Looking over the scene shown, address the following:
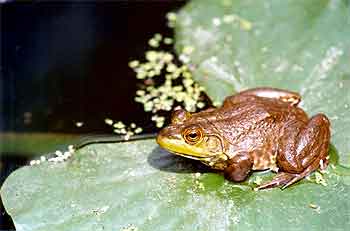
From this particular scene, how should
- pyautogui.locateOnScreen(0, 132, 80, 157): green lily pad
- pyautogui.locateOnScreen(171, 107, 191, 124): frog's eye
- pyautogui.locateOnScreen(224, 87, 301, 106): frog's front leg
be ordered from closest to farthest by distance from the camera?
pyautogui.locateOnScreen(171, 107, 191, 124): frog's eye
pyautogui.locateOnScreen(224, 87, 301, 106): frog's front leg
pyautogui.locateOnScreen(0, 132, 80, 157): green lily pad

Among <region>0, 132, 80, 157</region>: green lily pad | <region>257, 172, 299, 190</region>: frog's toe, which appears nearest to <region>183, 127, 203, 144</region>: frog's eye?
<region>257, 172, 299, 190</region>: frog's toe

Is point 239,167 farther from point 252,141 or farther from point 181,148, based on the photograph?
point 181,148

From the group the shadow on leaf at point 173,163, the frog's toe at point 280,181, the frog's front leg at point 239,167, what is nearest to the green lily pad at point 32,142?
the shadow on leaf at point 173,163

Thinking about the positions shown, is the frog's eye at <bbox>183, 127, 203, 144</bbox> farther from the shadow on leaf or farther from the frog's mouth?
the shadow on leaf

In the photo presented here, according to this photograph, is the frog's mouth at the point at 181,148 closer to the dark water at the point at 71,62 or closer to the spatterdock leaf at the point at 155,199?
the spatterdock leaf at the point at 155,199

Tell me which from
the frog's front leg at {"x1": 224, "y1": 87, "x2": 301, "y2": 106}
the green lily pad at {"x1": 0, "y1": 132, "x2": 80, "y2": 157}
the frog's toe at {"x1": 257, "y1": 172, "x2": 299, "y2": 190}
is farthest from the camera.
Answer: the green lily pad at {"x1": 0, "y1": 132, "x2": 80, "y2": 157}

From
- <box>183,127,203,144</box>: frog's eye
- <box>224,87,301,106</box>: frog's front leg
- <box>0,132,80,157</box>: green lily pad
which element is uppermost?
<box>224,87,301,106</box>: frog's front leg

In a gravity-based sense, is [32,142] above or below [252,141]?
below

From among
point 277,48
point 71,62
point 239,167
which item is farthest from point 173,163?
point 71,62

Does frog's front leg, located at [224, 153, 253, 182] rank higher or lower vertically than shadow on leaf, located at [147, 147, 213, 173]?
higher
